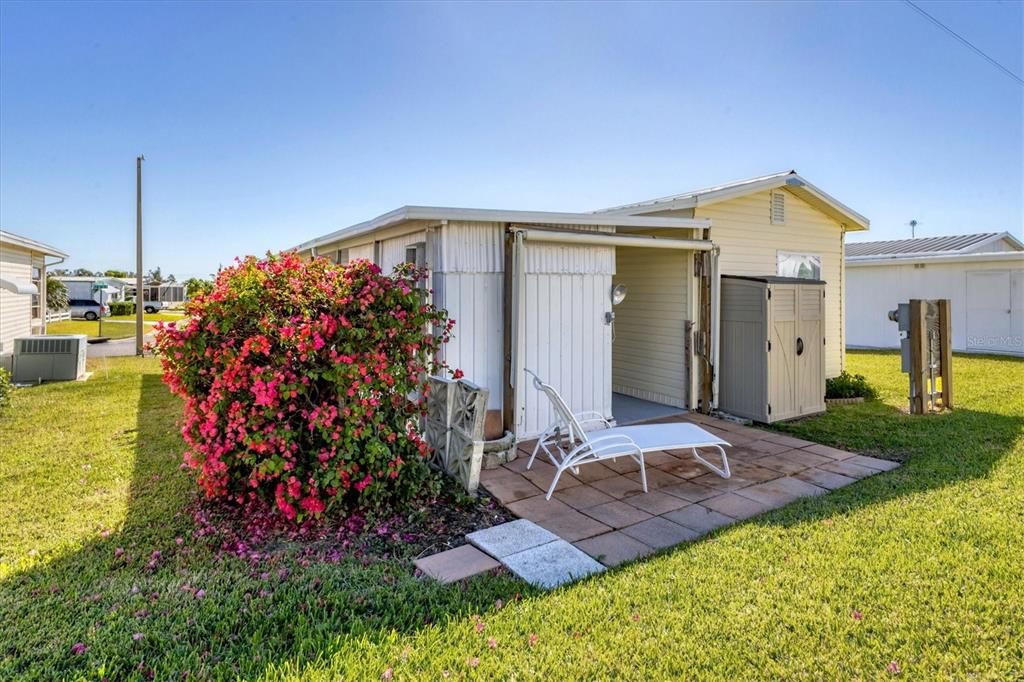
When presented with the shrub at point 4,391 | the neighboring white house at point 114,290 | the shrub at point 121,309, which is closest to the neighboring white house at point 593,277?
the shrub at point 4,391

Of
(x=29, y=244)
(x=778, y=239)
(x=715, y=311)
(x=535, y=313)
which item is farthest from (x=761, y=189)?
(x=29, y=244)

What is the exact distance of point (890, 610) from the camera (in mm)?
2920

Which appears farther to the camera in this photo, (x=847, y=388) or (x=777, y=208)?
(x=847, y=388)

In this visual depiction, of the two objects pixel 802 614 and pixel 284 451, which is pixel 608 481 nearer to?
pixel 802 614

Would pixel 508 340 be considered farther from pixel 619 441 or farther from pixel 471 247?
pixel 619 441

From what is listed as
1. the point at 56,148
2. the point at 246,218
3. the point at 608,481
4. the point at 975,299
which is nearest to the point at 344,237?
the point at 608,481

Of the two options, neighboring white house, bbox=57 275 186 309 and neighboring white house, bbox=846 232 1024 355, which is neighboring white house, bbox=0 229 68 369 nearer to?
neighboring white house, bbox=57 275 186 309

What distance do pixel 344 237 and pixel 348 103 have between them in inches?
159

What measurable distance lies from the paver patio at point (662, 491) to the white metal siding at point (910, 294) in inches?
517

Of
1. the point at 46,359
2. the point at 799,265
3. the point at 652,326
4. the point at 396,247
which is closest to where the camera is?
the point at 396,247

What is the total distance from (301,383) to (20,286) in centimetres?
1034

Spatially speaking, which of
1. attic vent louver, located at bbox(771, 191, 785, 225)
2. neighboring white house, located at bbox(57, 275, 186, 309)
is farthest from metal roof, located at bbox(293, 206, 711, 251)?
neighboring white house, located at bbox(57, 275, 186, 309)

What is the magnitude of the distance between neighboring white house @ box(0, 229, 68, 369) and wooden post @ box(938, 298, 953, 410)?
50.2 feet

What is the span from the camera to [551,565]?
355cm
